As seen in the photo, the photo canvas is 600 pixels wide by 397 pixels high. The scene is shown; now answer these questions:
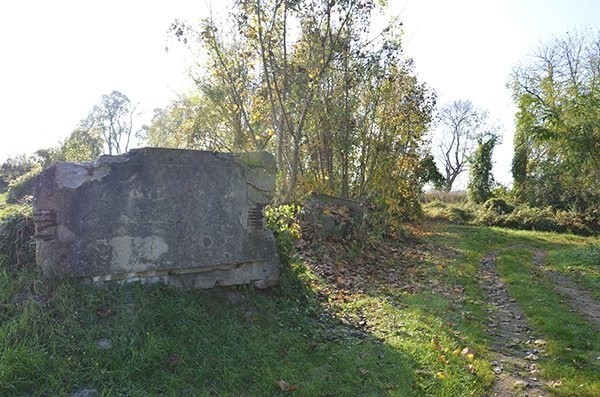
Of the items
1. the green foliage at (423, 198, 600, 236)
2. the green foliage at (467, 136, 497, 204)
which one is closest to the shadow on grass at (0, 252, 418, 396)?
the green foliage at (423, 198, 600, 236)

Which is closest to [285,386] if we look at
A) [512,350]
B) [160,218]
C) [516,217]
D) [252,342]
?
[252,342]

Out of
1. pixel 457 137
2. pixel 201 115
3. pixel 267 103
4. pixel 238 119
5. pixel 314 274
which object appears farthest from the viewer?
pixel 457 137

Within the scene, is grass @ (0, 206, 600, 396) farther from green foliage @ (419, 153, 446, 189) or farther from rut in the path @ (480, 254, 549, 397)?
green foliage @ (419, 153, 446, 189)

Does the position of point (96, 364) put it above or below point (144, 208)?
below

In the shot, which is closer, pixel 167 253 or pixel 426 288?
pixel 167 253

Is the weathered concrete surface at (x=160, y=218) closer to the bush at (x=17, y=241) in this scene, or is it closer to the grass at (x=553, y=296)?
the bush at (x=17, y=241)

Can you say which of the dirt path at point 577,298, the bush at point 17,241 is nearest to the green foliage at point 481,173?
the dirt path at point 577,298

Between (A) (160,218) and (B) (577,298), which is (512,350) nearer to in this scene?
(B) (577,298)

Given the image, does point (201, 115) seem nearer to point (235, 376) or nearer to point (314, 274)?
point (314, 274)

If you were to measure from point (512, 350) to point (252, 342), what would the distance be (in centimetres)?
364

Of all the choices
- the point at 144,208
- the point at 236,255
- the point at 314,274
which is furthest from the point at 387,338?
the point at 144,208

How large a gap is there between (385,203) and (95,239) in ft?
38.3

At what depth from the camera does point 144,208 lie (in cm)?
555

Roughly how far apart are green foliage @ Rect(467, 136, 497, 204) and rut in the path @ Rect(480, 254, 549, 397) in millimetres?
23530
